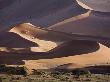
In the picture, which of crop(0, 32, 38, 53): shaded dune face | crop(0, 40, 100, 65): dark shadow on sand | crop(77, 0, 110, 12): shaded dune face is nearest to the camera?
crop(0, 40, 100, 65): dark shadow on sand

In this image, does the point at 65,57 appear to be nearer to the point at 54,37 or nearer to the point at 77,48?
the point at 77,48

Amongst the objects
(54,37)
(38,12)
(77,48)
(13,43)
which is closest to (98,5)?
(38,12)

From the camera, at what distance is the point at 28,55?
30.5 m

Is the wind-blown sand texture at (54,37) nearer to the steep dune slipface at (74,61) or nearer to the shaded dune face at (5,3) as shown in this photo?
the steep dune slipface at (74,61)

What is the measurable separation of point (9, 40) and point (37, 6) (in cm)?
1616

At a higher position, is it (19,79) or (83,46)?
(83,46)

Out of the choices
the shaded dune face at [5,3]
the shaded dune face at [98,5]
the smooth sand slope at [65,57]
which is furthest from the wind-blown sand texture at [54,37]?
the shaded dune face at [98,5]

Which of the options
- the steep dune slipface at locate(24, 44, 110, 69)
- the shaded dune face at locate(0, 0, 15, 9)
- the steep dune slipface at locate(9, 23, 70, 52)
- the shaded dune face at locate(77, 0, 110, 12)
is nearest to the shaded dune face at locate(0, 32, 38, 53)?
the steep dune slipface at locate(9, 23, 70, 52)

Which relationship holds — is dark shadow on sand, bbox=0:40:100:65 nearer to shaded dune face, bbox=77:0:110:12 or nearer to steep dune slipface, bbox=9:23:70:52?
steep dune slipface, bbox=9:23:70:52

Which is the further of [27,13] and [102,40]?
[27,13]

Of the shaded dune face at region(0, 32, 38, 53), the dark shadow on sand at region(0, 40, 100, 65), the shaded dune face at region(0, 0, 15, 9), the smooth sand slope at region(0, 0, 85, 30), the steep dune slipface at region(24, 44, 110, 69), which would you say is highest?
the shaded dune face at region(0, 0, 15, 9)

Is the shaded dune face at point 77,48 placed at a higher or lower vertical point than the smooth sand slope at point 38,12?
lower

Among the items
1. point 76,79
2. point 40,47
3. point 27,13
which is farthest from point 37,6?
point 76,79

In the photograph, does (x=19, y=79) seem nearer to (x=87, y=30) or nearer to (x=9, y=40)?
(x=9, y=40)
